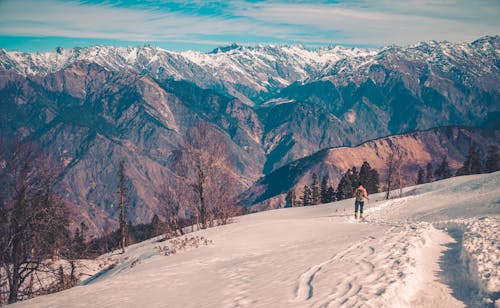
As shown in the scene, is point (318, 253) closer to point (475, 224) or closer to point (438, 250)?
point (438, 250)

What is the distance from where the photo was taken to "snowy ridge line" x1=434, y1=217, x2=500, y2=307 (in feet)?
25.3

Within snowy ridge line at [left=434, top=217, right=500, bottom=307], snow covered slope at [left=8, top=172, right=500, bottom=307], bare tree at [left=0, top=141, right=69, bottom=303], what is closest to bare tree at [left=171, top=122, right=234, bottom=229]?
snow covered slope at [left=8, top=172, right=500, bottom=307]

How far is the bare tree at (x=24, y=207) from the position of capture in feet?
50.4

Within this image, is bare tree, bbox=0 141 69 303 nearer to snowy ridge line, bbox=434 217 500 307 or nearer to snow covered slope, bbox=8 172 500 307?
snow covered slope, bbox=8 172 500 307

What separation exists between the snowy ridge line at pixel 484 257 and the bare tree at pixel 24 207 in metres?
14.8

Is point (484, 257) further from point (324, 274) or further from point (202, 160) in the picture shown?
point (202, 160)

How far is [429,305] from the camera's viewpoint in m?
7.70

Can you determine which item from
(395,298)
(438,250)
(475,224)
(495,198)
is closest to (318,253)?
(438,250)

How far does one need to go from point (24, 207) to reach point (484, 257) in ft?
54.9

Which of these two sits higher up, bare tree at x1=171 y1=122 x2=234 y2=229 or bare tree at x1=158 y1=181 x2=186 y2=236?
bare tree at x1=171 y1=122 x2=234 y2=229

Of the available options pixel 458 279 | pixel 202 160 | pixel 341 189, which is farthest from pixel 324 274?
pixel 341 189

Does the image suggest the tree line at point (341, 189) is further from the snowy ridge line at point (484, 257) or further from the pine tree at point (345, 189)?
the snowy ridge line at point (484, 257)

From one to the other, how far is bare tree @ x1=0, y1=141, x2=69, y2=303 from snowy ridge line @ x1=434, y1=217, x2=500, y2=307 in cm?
1484

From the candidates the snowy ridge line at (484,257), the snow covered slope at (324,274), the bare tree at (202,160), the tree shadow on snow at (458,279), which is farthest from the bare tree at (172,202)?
the tree shadow on snow at (458,279)
